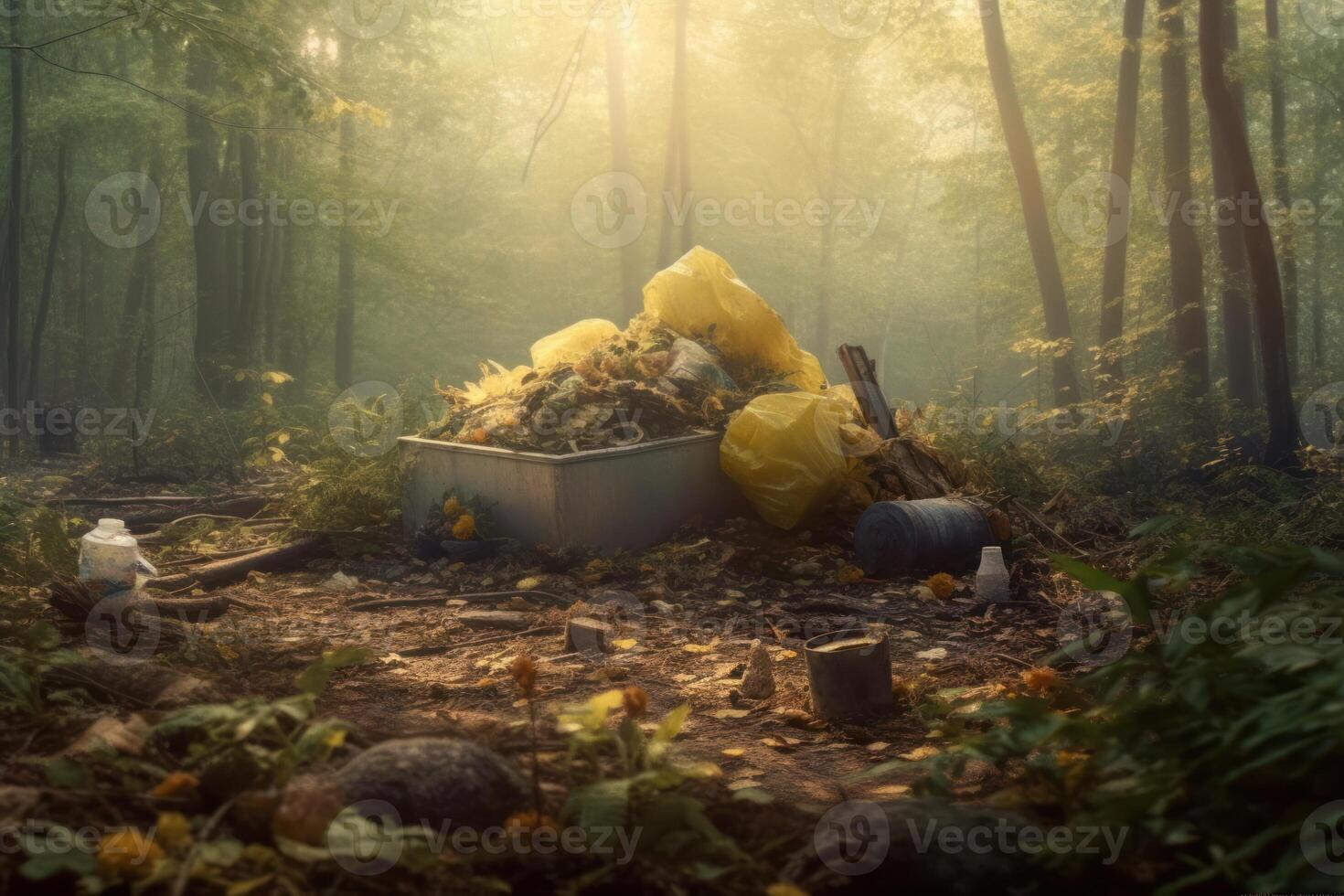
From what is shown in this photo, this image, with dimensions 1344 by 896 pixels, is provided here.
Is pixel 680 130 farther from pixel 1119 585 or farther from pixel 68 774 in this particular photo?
pixel 68 774

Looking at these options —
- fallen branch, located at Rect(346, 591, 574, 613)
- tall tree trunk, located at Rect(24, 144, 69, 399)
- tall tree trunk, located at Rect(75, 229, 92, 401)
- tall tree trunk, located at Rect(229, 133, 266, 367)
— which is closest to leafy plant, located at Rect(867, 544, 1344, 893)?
fallen branch, located at Rect(346, 591, 574, 613)

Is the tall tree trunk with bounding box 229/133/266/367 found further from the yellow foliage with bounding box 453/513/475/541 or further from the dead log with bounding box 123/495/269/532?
the yellow foliage with bounding box 453/513/475/541

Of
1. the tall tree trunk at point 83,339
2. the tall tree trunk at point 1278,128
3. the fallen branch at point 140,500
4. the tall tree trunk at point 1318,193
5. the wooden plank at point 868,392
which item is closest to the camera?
the wooden plank at point 868,392

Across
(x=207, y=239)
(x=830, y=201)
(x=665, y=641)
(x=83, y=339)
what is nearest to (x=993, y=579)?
(x=665, y=641)

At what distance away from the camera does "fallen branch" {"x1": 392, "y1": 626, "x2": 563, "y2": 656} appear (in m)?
5.15

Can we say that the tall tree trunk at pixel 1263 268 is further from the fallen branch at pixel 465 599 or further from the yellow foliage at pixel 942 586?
the fallen branch at pixel 465 599

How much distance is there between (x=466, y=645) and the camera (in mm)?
5344

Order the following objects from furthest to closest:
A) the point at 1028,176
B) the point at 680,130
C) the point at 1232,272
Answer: the point at 680,130 < the point at 1028,176 < the point at 1232,272

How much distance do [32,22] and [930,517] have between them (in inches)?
868

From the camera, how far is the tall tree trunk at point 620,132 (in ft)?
66.9

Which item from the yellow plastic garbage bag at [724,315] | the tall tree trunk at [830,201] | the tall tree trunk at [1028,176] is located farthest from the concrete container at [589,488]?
the tall tree trunk at [830,201]

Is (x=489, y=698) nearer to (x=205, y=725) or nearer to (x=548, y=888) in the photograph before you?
(x=205, y=725)

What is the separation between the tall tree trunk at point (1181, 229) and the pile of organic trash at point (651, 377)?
18.5ft

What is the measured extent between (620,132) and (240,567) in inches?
616
